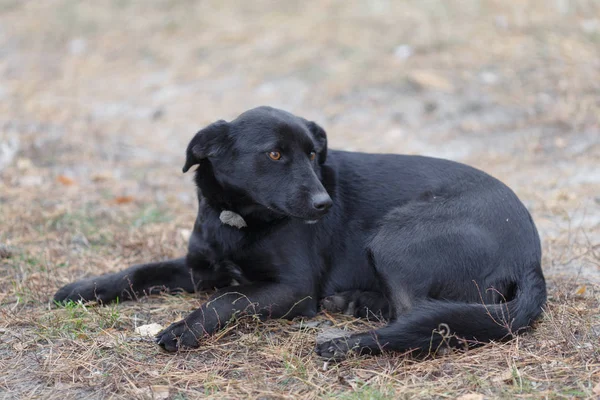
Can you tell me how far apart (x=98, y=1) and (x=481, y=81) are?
776cm

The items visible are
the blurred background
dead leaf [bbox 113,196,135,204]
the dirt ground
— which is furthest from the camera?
dead leaf [bbox 113,196,135,204]

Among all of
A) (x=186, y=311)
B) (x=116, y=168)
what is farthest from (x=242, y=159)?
(x=116, y=168)

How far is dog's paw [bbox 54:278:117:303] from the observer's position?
133 inches

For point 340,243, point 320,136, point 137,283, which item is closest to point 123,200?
point 137,283

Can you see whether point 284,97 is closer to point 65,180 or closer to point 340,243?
point 65,180

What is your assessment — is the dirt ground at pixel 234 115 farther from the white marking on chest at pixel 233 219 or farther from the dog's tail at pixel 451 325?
the white marking on chest at pixel 233 219

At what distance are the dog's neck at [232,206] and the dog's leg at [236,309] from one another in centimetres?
32

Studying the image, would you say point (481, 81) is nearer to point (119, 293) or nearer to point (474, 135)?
point (474, 135)

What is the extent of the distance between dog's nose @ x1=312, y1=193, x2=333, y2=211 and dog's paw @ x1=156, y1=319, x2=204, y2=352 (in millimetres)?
752

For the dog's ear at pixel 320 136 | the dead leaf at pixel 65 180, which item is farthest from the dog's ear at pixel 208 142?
the dead leaf at pixel 65 180

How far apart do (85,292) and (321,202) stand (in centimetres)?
132

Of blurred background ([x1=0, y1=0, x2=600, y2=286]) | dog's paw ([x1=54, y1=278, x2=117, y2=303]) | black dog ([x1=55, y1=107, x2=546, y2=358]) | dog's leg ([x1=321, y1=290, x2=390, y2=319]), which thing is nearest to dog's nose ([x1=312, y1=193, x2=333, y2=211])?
black dog ([x1=55, y1=107, x2=546, y2=358])

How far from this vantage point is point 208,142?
3.26 meters

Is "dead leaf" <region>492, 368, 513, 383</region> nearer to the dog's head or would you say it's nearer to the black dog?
the black dog
